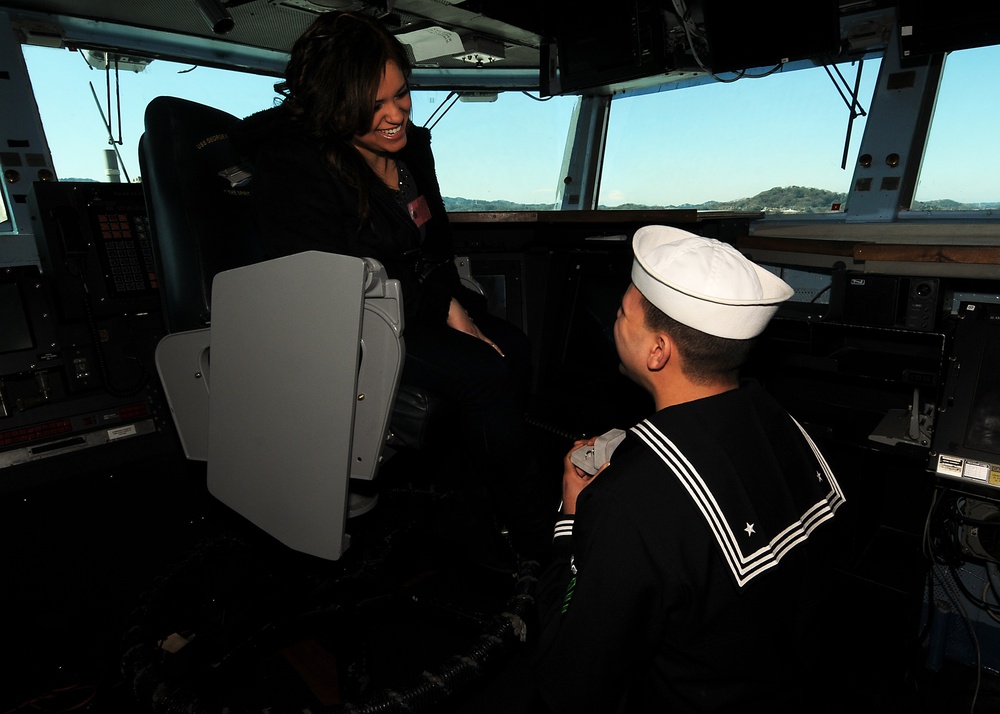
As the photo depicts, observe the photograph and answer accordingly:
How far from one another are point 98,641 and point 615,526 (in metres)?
1.67

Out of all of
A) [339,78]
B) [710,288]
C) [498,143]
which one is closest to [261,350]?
[339,78]

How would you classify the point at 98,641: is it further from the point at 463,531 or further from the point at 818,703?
the point at 818,703

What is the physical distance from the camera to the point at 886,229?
8.81 ft

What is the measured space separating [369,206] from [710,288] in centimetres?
89

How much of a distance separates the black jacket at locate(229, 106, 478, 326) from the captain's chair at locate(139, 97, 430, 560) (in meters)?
0.09

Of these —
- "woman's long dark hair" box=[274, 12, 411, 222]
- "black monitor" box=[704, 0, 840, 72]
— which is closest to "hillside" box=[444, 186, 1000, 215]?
"black monitor" box=[704, 0, 840, 72]

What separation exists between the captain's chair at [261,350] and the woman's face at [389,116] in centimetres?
31

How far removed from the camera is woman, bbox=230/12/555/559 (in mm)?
1306

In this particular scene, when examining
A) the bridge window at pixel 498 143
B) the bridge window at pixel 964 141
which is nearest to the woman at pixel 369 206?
the bridge window at pixel 964 141

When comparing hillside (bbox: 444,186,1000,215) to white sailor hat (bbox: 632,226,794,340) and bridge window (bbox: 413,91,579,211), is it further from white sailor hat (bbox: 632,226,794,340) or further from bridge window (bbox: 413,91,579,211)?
white sailor hat (bbox: 632,226,794,340)

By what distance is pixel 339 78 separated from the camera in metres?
1.32

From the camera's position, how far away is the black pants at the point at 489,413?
4.27 ft

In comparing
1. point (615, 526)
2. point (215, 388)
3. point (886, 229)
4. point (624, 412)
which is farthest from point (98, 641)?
point (886, 229)

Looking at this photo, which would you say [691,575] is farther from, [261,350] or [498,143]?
[498,143]
